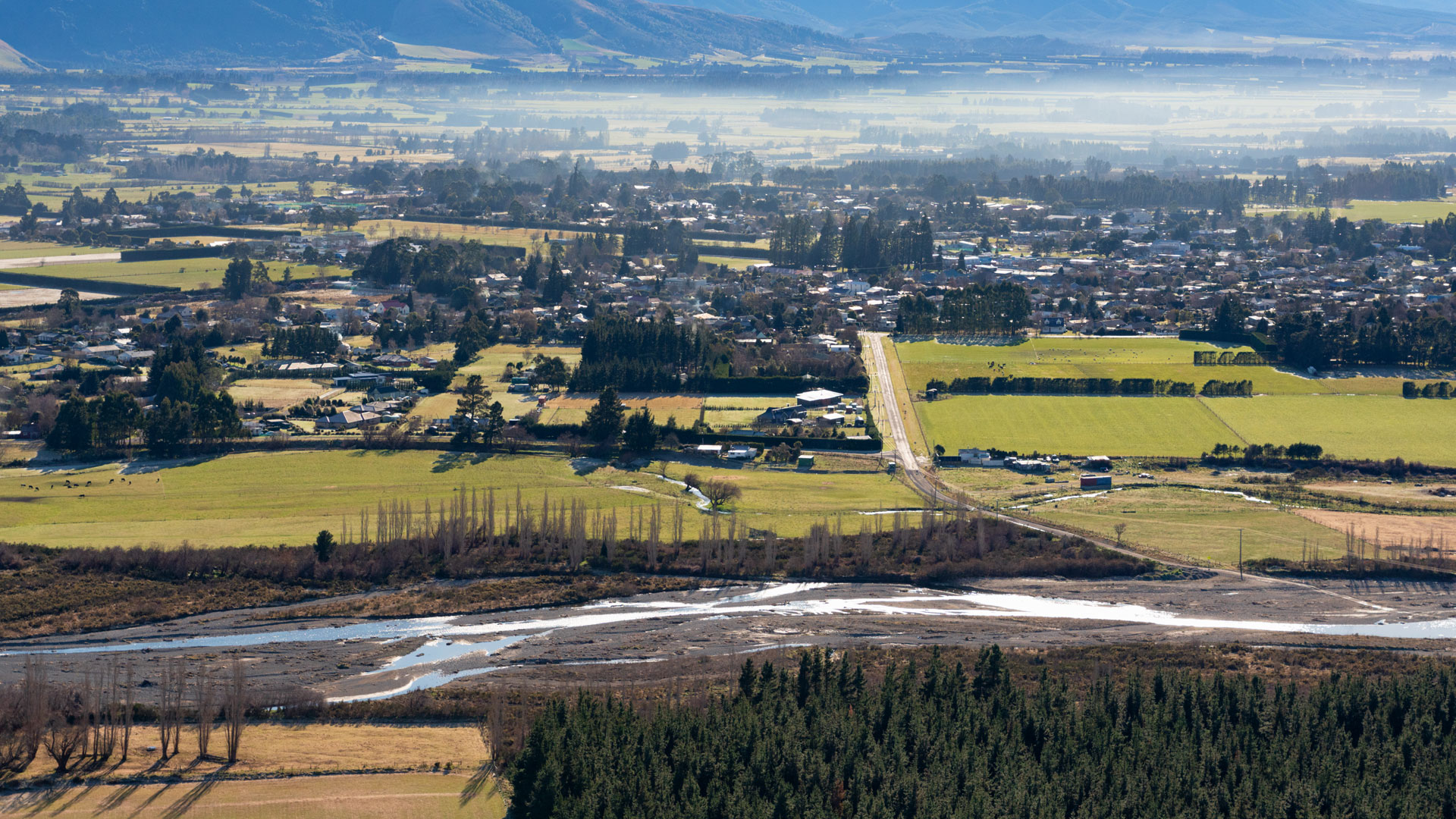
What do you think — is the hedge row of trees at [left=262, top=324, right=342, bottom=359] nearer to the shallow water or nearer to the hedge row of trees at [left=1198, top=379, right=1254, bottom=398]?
the shallow water

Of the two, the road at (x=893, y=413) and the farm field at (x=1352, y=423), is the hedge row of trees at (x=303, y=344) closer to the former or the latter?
the road at (x=893, y=413)

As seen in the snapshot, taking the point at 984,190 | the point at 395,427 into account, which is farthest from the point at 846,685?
the point at 984,190

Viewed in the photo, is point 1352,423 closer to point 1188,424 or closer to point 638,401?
point 1188,424


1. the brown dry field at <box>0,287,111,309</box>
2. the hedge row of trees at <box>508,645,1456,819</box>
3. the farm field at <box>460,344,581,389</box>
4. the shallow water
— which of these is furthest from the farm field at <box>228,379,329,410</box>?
the hedge row of trees at <box>508,645,1456,819</box>

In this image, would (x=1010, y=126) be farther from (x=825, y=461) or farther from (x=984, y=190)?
(x=825, y=461)

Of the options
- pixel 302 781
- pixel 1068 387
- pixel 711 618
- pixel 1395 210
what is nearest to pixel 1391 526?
pixel 1068 387

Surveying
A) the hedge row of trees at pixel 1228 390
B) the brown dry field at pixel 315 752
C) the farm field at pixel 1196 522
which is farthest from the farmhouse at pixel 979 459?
the brown dry field at pixel 315 752
